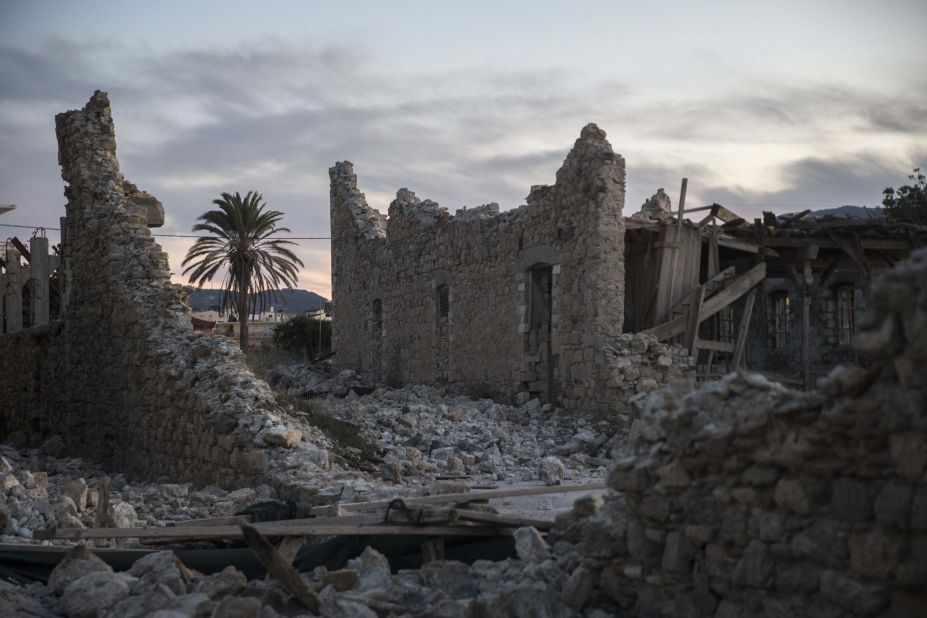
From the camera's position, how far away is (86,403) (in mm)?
15023

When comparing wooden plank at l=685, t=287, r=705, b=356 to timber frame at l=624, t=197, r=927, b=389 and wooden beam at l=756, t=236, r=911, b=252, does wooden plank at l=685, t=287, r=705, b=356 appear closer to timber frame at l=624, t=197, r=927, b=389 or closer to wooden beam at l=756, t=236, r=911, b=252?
timber frame at l=624, t=197, r=927, b=389

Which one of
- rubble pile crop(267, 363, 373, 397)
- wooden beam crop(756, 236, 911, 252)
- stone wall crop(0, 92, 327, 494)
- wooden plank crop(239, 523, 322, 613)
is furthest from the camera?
rubble pile crop(267, 363, 373, 397)

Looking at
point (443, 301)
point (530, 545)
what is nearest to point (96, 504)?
point (530, 545)

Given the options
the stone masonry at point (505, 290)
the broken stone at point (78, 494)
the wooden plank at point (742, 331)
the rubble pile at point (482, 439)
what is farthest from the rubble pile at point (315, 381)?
the broken stone at point (78, 494)

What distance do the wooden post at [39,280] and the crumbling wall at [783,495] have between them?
16240 mm

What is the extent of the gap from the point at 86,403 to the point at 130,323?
2.72 meters

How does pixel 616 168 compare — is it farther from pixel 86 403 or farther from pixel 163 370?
pixel 86 403

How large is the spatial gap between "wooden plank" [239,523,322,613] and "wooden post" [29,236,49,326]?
575 inches

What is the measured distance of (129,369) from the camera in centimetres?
1312

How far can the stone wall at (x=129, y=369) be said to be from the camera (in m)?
10.3

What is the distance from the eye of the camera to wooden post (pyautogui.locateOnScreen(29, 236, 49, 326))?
1877 centimetres

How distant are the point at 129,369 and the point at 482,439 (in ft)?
16.6

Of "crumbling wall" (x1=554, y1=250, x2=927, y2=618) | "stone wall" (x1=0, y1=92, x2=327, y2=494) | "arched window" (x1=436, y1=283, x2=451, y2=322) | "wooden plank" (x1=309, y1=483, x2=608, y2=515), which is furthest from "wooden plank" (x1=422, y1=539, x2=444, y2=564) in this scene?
"arched window" (x1=436, y1=283, x2=451, y2=322)

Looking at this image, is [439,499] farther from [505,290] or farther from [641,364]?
[505,290]
